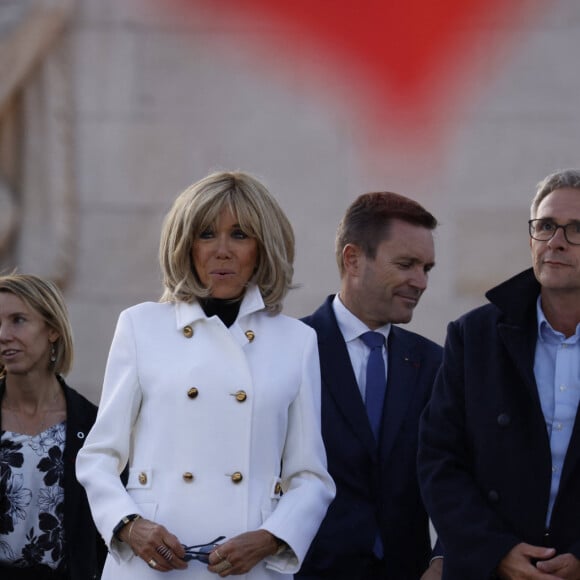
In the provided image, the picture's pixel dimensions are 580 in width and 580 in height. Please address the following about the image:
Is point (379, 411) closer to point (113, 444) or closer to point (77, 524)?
point (77, 524)

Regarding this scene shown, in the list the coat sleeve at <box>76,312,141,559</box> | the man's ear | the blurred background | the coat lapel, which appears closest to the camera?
the coat sleeve at <box>76,312,141,559</box>

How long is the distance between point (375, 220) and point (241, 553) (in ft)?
6.59

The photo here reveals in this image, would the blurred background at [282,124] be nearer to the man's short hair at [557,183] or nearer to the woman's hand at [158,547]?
the man's short hair at [557,183]

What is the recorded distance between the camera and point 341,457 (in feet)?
16.7

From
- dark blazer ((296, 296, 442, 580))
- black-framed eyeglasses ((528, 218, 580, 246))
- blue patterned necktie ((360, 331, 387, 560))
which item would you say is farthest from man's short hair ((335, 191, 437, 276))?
black-framed eyeglasses ((528, 218, 580, 246))

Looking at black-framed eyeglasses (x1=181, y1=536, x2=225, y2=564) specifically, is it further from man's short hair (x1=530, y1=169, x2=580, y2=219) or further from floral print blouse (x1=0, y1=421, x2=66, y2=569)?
man's short hair (x1=530, y1=169, x2=580, y2=219)

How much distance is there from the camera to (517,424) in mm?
4340

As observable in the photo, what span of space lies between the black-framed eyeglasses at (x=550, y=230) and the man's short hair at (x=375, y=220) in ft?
3.88

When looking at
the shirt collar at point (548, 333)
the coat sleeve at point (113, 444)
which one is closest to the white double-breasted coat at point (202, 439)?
the coat sleeve at point (113, 444)

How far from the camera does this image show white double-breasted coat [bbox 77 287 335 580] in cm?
407

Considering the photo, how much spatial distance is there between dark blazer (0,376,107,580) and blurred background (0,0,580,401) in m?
2.25

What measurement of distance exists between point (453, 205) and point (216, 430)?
3.22 metres

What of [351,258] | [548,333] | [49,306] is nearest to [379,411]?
[351,258]

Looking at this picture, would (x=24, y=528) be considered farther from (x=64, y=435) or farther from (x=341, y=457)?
(x=341, y=457)
